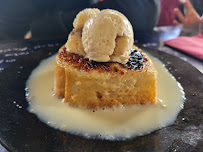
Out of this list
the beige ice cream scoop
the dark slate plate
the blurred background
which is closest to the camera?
the dark slate plate

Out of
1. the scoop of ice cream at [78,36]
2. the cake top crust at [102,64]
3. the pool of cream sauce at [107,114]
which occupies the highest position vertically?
the scoop of ice cream at [78,36]

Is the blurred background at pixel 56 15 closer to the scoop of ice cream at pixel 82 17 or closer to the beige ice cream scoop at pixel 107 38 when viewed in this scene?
the scoop of ice cream at pixel 82 17

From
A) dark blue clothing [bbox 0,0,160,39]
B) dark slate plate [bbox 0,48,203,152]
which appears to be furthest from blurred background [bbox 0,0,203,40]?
dark slate plate [bbox 0,48,203,152]

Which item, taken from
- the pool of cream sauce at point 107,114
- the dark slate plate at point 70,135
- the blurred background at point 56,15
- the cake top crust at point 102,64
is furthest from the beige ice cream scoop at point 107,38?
the blurred background at point 56,15

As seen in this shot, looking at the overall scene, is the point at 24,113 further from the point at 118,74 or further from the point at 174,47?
the point at 174,47

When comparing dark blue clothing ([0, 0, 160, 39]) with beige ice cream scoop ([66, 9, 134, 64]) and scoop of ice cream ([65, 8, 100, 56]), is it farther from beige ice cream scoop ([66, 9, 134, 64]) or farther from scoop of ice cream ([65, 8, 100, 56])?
beige ice cream scoop ([66, 9, 134, 64])
